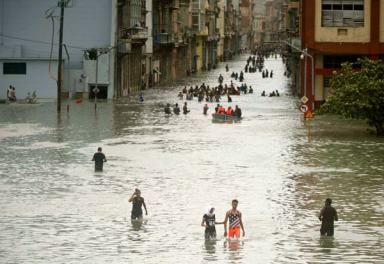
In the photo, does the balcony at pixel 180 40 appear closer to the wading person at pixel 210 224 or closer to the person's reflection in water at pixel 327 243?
the person's reflection in water at pixel 327 243

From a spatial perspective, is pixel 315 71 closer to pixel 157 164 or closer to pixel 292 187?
pixel 157 164

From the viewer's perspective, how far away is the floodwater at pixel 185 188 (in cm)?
2709

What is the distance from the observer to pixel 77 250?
1057 inches

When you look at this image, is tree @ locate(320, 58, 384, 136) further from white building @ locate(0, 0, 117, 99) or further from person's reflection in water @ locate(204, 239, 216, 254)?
white building @ locate(0, 0, 117, 99)

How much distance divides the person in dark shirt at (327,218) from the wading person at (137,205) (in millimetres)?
5285

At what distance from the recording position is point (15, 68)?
8894 centimetres

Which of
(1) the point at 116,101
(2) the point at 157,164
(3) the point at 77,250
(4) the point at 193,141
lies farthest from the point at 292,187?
(1) the point at 116,101

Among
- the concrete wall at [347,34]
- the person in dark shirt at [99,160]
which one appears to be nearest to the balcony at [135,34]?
the concrete wall at [347,34]

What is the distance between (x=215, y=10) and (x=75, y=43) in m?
103

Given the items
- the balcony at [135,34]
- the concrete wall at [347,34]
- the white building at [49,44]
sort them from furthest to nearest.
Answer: the balcony at [135,34] → the white building at [49,44] → the concrete wall at [347,34]

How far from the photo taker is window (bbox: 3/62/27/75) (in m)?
88.8

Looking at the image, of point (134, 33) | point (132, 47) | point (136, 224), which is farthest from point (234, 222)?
point (132, 47)

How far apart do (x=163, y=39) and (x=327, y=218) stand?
9570cm

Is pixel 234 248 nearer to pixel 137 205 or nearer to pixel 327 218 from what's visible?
pixel 327 218
